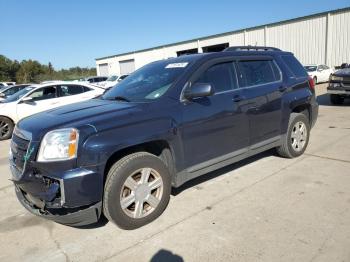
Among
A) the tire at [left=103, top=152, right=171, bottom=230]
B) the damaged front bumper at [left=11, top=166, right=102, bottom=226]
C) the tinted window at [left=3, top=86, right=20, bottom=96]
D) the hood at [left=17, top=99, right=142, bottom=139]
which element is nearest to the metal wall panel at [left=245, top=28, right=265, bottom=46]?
the tinted window at [left=3, top=86, right=20, bottom=96]

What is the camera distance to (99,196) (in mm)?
3248

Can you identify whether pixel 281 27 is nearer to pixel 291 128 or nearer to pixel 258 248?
pixel 291 128

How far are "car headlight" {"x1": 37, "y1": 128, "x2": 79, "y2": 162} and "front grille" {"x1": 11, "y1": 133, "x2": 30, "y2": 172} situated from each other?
27 cm

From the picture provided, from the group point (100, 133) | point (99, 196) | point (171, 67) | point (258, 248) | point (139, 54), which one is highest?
point (139, 54)

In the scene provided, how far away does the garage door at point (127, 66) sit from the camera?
48.0 m

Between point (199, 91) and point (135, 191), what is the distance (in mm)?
1337

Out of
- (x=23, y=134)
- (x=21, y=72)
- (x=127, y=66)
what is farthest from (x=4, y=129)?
(x=21, y=72)

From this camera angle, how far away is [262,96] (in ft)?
15.9

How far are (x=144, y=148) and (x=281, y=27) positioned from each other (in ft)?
94.8

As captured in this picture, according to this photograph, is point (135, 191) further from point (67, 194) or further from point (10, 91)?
point (10, 91)

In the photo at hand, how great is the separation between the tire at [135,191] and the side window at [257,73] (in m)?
1.84

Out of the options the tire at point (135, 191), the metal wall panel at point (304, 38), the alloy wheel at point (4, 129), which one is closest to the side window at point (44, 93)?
the alloy wheel at point (4, 129)

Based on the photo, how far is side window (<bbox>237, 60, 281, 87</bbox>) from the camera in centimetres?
469

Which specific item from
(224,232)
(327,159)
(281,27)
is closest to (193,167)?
(224,232)
